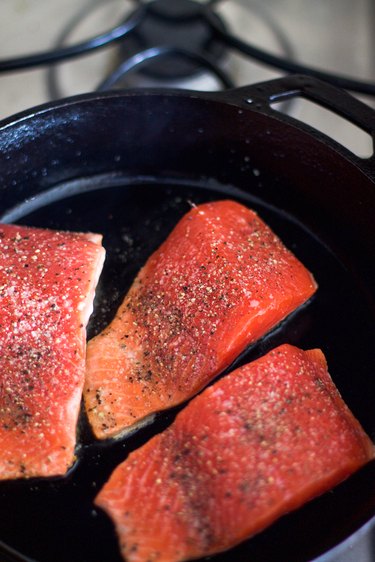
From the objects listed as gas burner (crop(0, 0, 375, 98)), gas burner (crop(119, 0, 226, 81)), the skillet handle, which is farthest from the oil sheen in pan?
gas burner (crop(119, 0, 226, 81))

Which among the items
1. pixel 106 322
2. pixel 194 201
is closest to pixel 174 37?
pixel 194 201

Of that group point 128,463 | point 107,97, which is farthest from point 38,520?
point 107,97

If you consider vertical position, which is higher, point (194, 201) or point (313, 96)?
point (313, 96)

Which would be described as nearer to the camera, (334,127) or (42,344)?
(42,344)

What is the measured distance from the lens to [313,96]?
5.69 ft

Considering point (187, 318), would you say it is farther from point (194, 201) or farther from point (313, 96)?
point (313, 96)

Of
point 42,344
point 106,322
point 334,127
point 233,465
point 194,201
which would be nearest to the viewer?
point 233,465

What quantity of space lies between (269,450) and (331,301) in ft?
1.83

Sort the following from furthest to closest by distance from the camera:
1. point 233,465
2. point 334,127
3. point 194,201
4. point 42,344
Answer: point 334,127 < point 194,201 < point 42,344 < point 233,465

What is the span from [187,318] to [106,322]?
244mm

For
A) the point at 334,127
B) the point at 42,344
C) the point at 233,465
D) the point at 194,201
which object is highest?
the point at 334,127

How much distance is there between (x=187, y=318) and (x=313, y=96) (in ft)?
2.31

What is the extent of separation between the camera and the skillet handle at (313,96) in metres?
1.69

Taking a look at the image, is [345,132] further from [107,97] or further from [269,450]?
[269,450]
